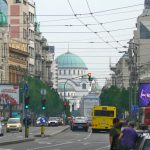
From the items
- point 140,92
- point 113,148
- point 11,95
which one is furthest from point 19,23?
point 113,148

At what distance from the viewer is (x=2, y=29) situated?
128625mm

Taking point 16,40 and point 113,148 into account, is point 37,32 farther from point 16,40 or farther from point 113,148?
point 113,148

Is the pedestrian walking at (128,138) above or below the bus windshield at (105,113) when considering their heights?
below

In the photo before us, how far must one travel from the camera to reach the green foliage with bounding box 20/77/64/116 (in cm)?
12481

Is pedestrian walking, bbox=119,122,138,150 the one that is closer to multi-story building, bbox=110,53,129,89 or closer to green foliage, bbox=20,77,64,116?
green foliage, bbox=20,77,64,116

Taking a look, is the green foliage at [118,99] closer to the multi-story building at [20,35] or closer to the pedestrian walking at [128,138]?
the multi-story building at [20,35]

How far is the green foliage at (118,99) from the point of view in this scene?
408 ft

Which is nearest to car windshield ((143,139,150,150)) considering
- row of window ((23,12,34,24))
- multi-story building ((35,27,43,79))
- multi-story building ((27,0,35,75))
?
row of window ((23,12,34,24))

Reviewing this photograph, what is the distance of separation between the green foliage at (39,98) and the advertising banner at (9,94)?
671cm

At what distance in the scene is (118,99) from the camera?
5335 inches

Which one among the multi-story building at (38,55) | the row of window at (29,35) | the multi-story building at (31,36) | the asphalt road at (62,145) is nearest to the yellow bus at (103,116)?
the asphalt road at (62,145)

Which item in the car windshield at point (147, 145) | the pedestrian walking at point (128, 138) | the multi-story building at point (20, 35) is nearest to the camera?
the car windshield at point (147, 145)

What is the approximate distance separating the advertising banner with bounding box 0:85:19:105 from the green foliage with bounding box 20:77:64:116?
6713 mm

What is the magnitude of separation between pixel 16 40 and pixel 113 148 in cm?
11837
